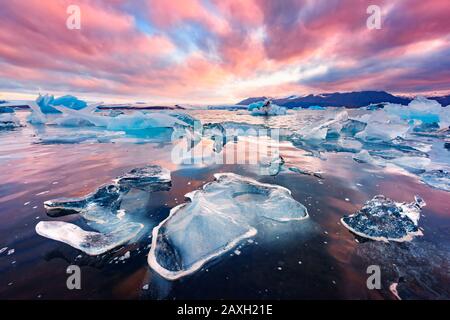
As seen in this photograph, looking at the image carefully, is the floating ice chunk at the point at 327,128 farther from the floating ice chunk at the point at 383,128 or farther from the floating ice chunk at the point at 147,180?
the floating ice chunk at the point at 147,180

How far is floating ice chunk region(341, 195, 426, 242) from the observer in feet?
8.13

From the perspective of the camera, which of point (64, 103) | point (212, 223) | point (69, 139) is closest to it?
point (212, 223)

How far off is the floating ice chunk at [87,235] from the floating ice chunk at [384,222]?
267cm

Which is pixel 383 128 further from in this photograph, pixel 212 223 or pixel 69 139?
pixel 69 139

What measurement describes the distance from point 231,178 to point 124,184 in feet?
6.56

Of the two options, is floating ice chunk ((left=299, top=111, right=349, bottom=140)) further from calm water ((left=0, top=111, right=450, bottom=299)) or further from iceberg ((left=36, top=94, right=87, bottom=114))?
iceberg ((left=36, top=94, right=87, bottom=114))

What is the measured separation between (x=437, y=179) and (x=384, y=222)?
9.98ft

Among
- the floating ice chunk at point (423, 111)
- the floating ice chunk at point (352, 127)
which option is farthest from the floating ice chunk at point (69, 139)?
the floating ice chunk at point (423, 111)

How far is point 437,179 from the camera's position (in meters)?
4.39

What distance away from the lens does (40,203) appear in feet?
10.5

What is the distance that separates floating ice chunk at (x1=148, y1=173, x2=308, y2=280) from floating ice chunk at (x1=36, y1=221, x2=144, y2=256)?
0.34 metres

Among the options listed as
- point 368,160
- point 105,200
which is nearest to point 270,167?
point 368,160
